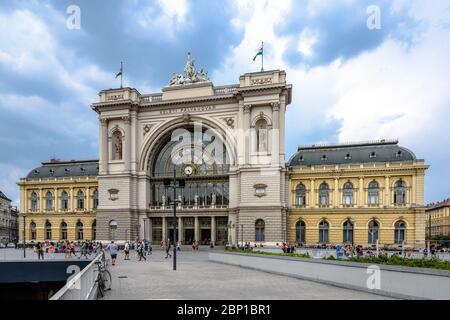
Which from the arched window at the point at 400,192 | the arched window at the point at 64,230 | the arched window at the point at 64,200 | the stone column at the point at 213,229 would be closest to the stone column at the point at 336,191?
the arched window at the point at 400,192

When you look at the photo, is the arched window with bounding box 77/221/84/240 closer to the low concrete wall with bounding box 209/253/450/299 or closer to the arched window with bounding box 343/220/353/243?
the arched window with bounding box 343/220/353/243

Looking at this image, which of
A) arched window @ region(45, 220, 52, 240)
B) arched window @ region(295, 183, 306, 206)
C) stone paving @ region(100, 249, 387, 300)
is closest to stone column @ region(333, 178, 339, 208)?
arched window @ region(295, 183, 306, 206)

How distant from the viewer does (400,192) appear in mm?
49188

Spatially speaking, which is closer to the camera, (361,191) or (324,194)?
(361,191)

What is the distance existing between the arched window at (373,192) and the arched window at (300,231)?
35.8 feet

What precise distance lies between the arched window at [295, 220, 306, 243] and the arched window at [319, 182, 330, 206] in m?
4.58

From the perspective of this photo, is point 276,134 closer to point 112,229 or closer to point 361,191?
point 361,191

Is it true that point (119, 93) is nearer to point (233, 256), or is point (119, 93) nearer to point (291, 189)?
point (291, 189)

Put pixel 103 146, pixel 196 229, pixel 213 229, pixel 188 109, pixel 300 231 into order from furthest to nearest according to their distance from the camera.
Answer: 1. pixel 103 146
2. pixel 188 109
3. pixel 196 229
4. pixel 213 229
5. pixel 300 231

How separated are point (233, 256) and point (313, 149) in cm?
3440

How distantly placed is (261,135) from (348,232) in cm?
2019

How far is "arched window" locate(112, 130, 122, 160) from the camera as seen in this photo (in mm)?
58250

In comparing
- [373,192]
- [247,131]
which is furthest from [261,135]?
[373,192]
